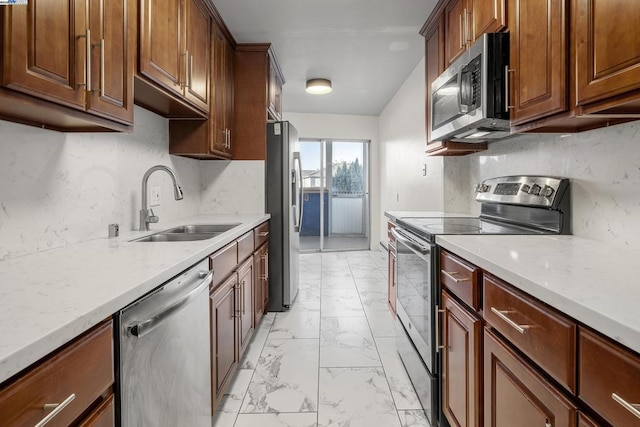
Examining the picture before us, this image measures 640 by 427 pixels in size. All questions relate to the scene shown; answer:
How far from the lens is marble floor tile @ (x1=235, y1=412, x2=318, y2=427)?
1557 mm

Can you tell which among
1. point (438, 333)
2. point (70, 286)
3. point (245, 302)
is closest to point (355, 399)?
point (438, 333)

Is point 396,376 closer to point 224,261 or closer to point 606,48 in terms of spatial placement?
point 224,261

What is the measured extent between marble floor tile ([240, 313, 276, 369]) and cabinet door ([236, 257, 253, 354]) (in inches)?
4.4

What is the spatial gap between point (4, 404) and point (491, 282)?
116cm

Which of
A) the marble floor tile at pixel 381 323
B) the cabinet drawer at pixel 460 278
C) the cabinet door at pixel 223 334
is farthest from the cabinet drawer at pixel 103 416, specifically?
the marble floor tile at pixel 381 323

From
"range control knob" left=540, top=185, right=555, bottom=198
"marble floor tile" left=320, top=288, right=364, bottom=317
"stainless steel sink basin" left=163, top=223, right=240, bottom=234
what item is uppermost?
"range control knob" left=540, top=185, right=555, bottom=198

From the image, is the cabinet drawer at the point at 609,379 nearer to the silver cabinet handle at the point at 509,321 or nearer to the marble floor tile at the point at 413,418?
the silver cabinet handle at the point at 509,321

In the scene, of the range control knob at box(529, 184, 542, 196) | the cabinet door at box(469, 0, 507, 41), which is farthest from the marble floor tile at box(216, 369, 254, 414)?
the cabinet door at box(469, 0, 507, 41)

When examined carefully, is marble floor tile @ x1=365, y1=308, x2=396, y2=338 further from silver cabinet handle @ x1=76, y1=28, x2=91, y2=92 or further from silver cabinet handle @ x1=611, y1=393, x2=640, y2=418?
silver cabinet handle @ x1=76, y1=28, x2=91, y2=92

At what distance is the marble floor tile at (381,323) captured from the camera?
2.54m

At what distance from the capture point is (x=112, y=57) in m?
1.23

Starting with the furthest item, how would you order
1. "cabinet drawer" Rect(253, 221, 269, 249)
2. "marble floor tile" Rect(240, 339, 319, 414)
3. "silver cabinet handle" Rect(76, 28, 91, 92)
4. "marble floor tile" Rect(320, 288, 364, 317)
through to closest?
"marble floor tile" Rect(320, 288, 364, 317)
"cabinet drawer" Rect(253, 221, 269, 249)
"marble floor tile" Rect(240, 339, 319, 414)
"silver cabinet handle" Rect(76, 28, 91, 92)

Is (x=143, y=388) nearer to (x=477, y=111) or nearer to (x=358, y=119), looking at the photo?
(x=477, y=111)

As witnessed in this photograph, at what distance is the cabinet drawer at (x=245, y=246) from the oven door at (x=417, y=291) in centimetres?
97
